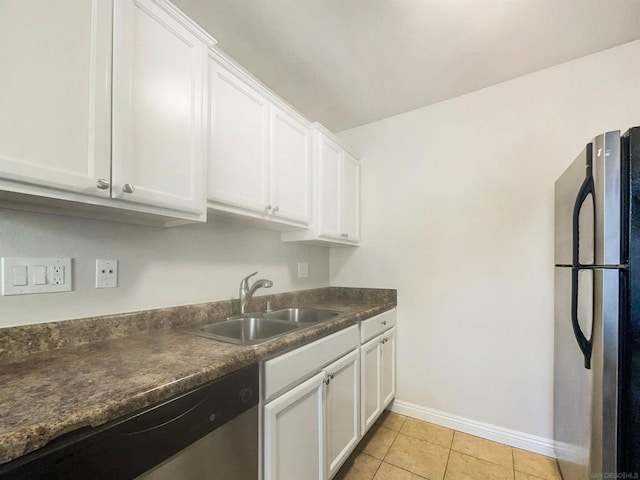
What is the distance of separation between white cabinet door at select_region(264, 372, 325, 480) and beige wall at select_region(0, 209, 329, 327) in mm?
730

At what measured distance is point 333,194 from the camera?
7.01ft

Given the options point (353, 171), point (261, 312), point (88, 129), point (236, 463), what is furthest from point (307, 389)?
point (353, 171)

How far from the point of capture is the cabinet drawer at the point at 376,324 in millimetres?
1809

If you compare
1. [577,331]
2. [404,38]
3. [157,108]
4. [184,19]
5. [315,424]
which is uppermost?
[404,38]

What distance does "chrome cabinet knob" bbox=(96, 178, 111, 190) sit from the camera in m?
0.87

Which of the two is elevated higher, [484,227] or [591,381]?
[484,227]

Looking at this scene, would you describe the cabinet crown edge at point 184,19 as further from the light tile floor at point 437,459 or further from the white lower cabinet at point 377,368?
the light tile floor at point 437,459

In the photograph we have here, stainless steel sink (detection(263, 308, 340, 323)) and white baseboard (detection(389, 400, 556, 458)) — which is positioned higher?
stainless steel sink (detection(263, 308, 340, 323))

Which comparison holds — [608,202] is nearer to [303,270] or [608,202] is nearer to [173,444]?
[173,444]

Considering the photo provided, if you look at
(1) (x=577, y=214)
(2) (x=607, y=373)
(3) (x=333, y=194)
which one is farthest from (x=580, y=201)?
(3) (x=333, y=194)

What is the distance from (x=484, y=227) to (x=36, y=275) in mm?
2393

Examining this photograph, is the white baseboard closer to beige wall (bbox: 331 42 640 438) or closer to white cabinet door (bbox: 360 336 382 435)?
beige wall (bbox: 331 42 640 438)

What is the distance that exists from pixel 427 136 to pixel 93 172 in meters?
2.19

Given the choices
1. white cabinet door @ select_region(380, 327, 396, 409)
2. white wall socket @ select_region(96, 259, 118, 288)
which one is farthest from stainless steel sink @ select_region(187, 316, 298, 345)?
white cabinet door @ select_region(380, 327, 396, 409)
